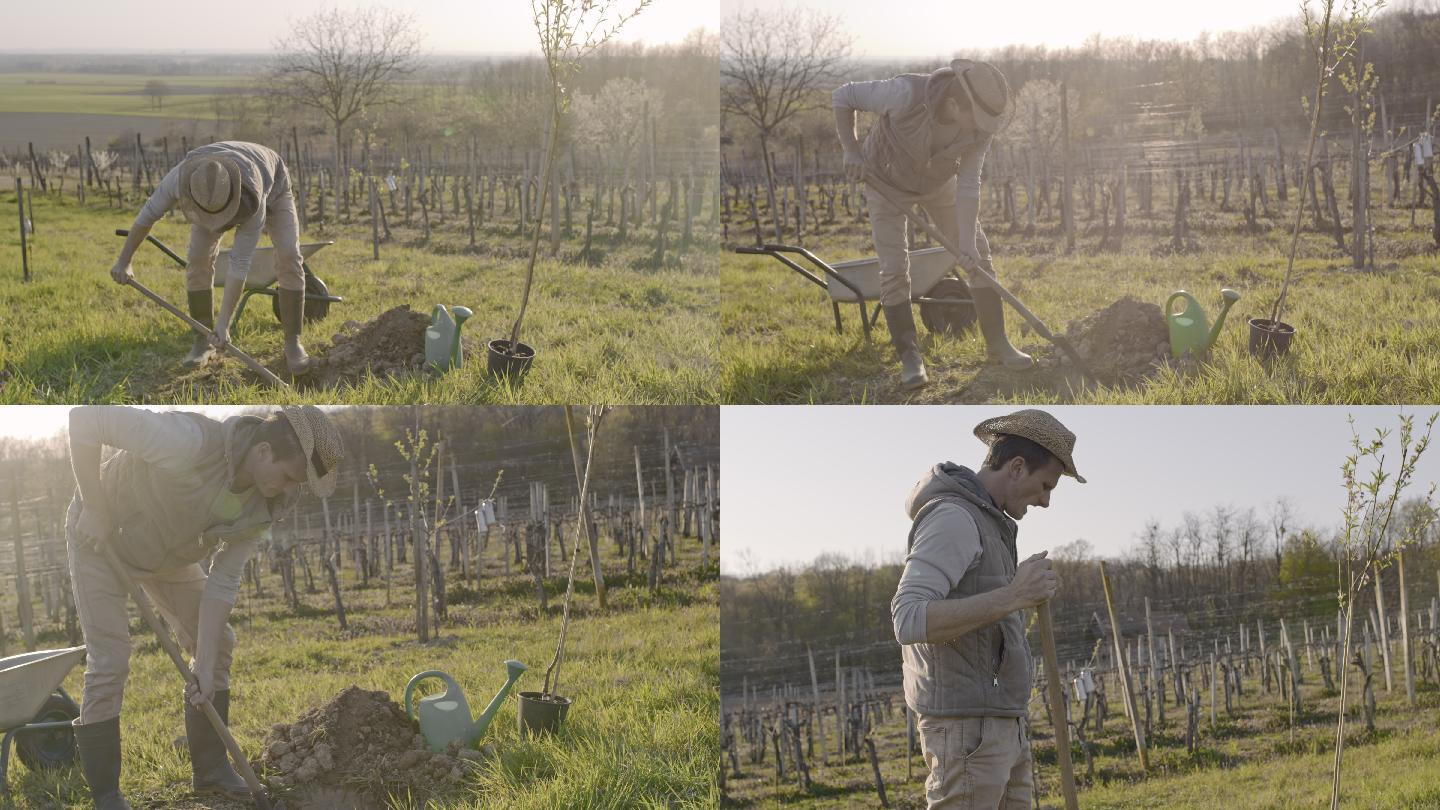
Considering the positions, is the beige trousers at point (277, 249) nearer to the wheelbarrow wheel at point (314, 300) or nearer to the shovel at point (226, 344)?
the wheelbarrow wheel at point (314, 300)

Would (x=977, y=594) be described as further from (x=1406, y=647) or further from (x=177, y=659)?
(x=1406, y=647)

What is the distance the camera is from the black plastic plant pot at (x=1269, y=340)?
467 cm

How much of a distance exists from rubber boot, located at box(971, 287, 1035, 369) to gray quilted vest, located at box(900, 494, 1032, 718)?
1.97m

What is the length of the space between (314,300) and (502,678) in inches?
79.2

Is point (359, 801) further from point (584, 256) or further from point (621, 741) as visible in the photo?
point (584, 256)

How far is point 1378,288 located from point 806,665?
9.87 feet

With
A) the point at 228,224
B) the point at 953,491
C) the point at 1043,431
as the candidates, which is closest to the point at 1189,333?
the point at 1043,431

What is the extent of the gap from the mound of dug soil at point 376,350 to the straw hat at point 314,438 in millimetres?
1248

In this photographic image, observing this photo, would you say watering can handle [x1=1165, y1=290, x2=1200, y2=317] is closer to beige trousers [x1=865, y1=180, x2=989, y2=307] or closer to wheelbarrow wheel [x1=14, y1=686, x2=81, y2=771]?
beige trousers [x1=865, y1=180, x2=989, y2=307]

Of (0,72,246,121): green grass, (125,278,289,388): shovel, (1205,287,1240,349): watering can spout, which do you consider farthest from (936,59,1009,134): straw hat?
(0,72,246,121): green grass

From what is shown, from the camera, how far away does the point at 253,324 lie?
5188 millimetres

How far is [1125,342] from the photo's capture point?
4.76m

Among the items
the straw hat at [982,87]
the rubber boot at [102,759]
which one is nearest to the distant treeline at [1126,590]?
the straw hat at [982,87]

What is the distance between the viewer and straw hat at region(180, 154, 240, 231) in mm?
4688
